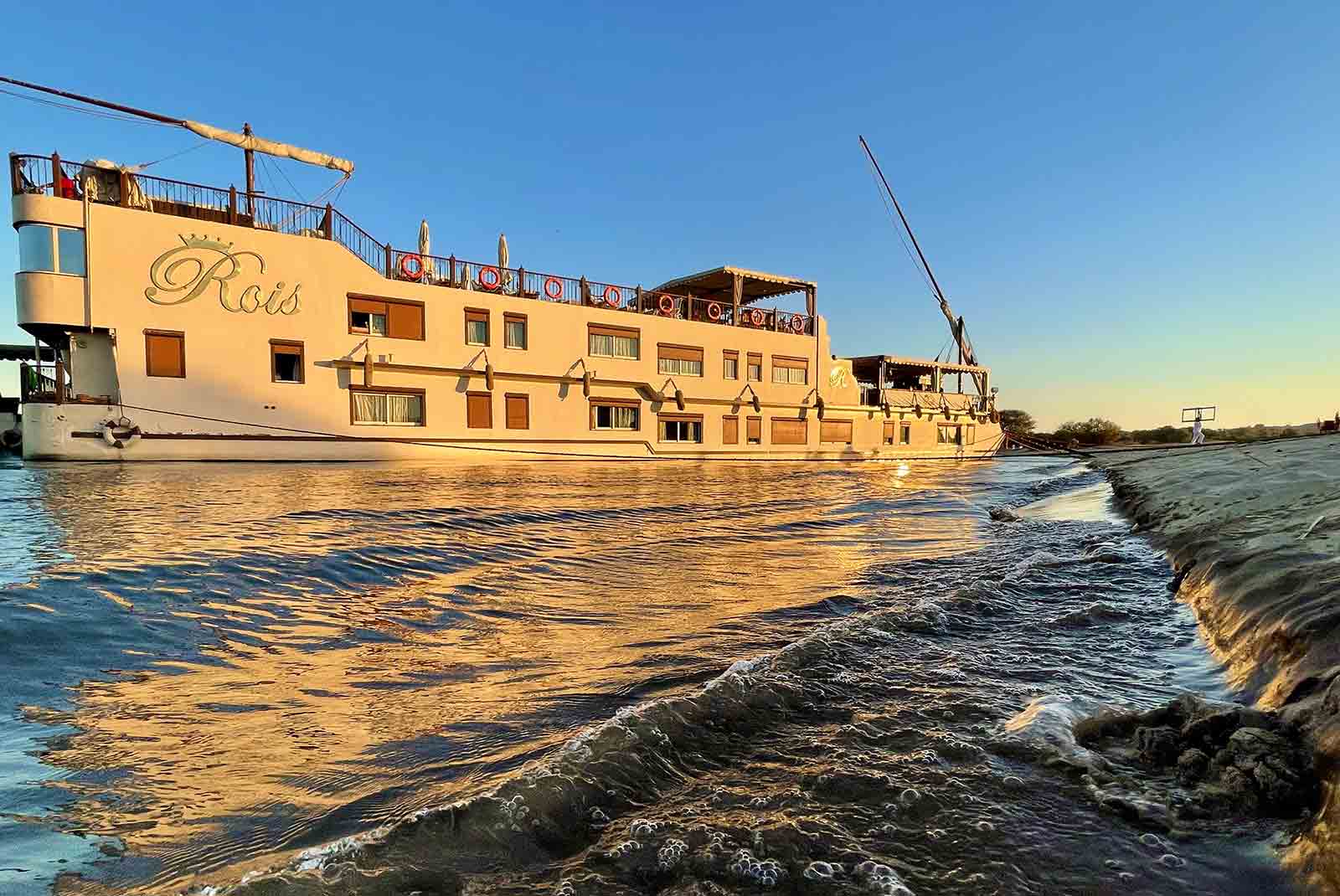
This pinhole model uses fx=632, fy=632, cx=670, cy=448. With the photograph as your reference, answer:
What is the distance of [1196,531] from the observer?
6.50 meters

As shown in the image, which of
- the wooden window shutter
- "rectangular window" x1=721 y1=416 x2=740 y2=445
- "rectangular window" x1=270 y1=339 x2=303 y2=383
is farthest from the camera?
"rectangular window" x1=721 y1=416 x2=740 y2=445

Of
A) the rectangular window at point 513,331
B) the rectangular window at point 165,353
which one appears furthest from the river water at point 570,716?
the rectangular window at point 513,331

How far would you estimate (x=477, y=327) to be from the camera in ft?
82.9

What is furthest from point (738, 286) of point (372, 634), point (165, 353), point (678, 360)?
point (372, 634)

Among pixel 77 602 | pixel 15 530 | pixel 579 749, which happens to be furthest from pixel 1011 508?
pixel 15 530

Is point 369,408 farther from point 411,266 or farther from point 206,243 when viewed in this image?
point 206,243

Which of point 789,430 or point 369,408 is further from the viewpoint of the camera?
point 789,430

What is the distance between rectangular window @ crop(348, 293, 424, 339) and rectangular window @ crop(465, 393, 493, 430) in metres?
3.04

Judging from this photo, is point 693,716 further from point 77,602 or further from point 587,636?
point 77,602

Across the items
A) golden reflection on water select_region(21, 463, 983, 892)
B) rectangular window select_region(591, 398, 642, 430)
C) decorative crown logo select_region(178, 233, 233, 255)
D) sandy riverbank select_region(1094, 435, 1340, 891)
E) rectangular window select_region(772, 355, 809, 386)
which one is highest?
decorative crown logo select_region(178, 233, 233, 255)

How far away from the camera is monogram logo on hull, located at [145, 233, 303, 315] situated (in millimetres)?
19875

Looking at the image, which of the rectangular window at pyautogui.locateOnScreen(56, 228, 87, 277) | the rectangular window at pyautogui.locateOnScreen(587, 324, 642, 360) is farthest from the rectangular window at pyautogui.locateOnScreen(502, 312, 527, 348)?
the rectangular window at pyautogui.locateOnScreen(56, 228, 87, 277)

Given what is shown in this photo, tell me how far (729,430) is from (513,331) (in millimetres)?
11944

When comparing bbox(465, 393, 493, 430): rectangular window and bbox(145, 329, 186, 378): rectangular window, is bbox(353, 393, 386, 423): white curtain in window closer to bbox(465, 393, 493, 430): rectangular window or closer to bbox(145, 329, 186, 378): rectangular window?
bbox(465, 393, 493, 430): rectangular window
